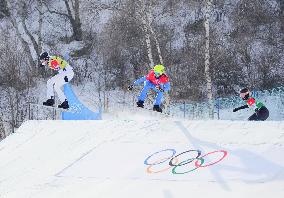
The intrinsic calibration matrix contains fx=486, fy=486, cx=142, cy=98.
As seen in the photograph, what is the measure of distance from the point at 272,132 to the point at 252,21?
13823 millimetres

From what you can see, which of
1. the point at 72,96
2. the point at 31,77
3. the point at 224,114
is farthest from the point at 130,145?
the point at 31,77

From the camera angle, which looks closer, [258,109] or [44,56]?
[258,109]

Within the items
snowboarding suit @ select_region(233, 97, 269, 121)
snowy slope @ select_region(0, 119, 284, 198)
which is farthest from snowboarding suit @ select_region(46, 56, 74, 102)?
snowboarding suit @ select_region(233, 97, 269, 121)

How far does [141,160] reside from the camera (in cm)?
592

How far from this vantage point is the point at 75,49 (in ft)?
65.9

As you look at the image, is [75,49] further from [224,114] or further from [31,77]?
[224,114]

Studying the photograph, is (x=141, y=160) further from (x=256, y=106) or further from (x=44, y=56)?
(x=44, y=56)

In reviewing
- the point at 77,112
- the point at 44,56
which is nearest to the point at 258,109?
the point at 77,112

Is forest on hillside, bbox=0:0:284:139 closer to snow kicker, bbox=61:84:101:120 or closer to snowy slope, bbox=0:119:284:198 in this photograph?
snow kicker, bbox=61:84:101:120

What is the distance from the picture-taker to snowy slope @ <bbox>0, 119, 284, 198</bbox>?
507 centimetres

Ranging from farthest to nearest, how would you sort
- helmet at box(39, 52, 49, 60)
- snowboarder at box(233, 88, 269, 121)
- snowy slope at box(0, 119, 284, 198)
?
helmet at box(39, 52, 49, 60) → snowboarder at box(233, 88, 269, 121) → snowy slope at box(0, 119, 284, 198)

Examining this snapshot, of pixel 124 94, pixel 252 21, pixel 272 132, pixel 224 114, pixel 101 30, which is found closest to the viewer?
pixel 272 132

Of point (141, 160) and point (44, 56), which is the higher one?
point (44, 56)

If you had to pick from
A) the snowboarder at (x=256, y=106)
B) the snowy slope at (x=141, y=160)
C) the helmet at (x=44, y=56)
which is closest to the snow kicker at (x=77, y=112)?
the helmet at (x=44, y=56)
